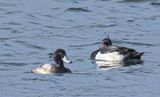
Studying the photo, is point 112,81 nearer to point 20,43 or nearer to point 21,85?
point 21,85

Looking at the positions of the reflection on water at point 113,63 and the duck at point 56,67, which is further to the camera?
the reflection on water at point 113,63

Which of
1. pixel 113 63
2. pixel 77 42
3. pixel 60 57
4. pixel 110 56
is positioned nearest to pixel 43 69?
pixel 60 57

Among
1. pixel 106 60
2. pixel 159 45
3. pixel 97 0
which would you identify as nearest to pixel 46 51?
pixel 106 60

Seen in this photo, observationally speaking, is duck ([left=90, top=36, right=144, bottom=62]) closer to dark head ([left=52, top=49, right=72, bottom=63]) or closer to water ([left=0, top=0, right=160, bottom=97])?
water ([left=0, top=0, right=160, bottom=97])

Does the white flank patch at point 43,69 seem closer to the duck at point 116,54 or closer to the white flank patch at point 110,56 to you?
the duck at point 116,54

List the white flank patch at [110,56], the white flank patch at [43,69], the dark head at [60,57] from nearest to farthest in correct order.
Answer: the white flank patch at [43,69] → the dark head at [60,57] → the white flank patch at [110,56]

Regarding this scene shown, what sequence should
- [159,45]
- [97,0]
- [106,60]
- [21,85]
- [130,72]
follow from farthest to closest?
[97,0] < [159,45] < [106,60] < [130,72] < [21,85]

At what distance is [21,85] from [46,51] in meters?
5.80

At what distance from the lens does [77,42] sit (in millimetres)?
26453

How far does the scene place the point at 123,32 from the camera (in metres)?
28.8

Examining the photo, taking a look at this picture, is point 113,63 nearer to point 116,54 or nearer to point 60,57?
point 116,54

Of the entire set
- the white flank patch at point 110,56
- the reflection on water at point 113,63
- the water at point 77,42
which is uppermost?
the water at point 77,42

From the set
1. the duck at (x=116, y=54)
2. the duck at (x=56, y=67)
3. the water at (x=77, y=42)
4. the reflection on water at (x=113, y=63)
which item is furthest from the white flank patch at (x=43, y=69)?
the duck at (x=116, y=54)

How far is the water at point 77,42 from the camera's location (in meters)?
18.8
